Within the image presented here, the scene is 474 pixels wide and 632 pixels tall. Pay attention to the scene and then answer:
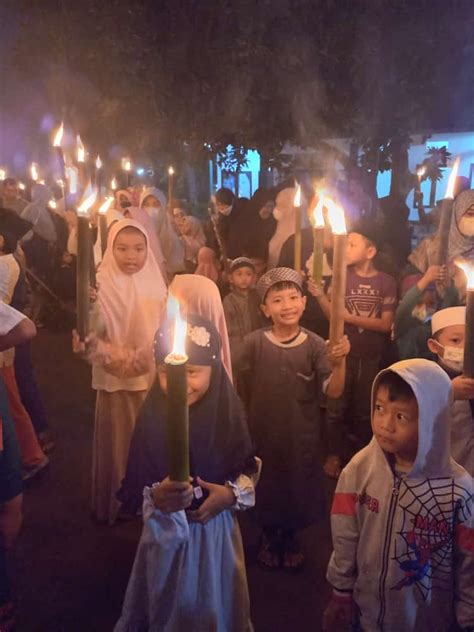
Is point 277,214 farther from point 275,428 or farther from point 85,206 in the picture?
point 85,206

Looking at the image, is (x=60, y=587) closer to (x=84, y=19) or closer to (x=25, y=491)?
(x=25, y=491)

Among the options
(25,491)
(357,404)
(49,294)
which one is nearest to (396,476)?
(357,404)

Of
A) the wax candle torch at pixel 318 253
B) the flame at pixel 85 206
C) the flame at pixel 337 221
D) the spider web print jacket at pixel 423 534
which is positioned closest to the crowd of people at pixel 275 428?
the spider web print jacket at pixel 423 534

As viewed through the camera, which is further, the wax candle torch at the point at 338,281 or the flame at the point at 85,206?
the flame at the point at 85,206

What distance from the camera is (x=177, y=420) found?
151 centimetres

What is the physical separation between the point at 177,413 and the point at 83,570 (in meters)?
2.72

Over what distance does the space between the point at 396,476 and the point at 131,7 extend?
707 cm

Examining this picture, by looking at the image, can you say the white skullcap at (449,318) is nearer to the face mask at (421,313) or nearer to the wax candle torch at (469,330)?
the face mask at (421,313)

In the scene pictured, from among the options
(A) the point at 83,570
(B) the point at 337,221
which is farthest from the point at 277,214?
(B) the point at 337,221

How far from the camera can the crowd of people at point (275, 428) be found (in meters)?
2.20

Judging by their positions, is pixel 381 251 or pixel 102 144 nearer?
pixel 381 251

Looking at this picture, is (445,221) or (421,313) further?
(421,313)

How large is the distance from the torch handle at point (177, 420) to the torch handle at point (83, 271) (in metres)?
0.61

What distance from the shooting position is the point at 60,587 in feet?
11.8
